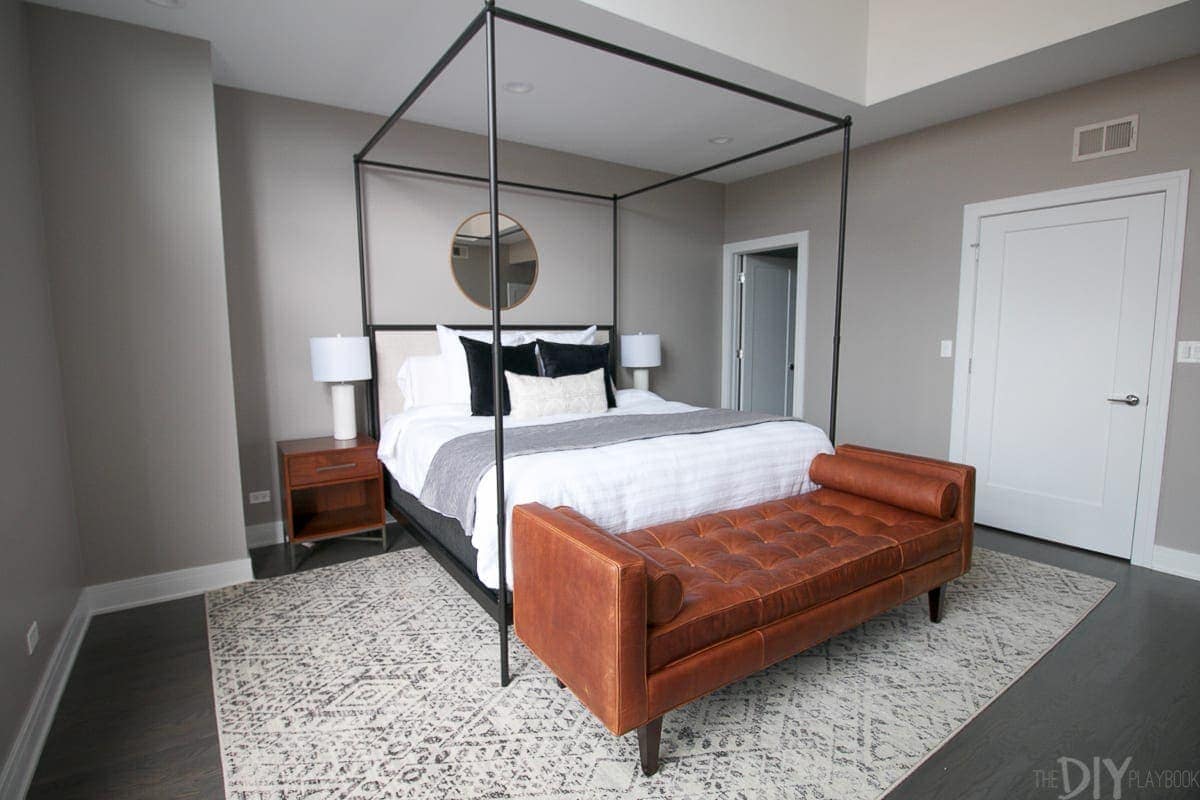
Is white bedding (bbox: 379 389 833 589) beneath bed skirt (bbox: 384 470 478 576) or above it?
above

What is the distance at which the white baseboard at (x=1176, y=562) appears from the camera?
10.2ft

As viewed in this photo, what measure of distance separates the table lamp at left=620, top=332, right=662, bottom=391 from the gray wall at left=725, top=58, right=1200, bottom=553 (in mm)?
1345

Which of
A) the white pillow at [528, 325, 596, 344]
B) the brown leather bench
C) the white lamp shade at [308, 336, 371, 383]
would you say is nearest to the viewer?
the brown leather bench

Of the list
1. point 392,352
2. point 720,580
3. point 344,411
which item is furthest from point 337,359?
point 720,580

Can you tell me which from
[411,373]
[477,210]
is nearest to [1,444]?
[411,373]

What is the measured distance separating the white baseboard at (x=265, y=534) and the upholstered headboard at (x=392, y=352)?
835 millimetres

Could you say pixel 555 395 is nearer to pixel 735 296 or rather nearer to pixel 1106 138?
pixel 735 296

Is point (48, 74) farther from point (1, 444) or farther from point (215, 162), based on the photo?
point (1, 444)

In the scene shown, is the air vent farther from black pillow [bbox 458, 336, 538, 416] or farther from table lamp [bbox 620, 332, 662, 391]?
black pillow [bbox 458, 336, 538, 416]

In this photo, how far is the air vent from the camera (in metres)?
3.21

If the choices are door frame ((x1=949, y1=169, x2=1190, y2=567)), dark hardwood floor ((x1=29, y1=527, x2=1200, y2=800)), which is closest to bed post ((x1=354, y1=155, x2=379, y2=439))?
dark hardwood floor ((x1=29, y1=527, x2=1200, y2=800))

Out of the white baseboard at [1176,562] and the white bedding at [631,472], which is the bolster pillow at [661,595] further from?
the white baseboard at [1176,562]

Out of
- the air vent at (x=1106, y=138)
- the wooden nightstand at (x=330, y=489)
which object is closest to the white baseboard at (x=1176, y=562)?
the air vent at (x=1106, y=138)

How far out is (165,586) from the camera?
9.48ft
